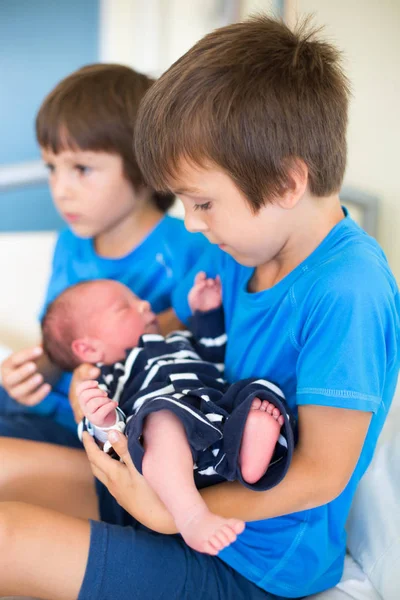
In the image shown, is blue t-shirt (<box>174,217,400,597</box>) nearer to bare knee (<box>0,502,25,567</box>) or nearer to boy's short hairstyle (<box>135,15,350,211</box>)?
boy's short hairstyle (<box>135,15,350,211</box>)

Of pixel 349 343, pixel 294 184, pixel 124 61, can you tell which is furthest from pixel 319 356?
pixel 124 61

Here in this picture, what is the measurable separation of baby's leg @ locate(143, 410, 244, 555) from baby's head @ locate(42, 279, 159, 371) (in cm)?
41

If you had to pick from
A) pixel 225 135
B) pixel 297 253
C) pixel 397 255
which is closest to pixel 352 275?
pixel 297 253

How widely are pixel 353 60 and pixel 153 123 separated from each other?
41.3 inches

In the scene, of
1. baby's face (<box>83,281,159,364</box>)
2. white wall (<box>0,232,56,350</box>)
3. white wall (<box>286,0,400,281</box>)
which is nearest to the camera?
baby's face (<box>83,281,159,364</box>)

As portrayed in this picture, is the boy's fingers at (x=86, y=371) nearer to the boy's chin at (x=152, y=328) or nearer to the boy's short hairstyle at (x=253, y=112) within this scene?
the boy's chin at (x=152, y=328)

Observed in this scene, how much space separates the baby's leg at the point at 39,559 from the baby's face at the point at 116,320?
1.48ft

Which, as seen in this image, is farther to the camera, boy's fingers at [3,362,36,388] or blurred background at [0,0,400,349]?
blurred background at [0,0,400,349]

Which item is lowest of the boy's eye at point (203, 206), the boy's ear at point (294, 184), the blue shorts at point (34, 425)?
the blue shorts at point (34, 425)

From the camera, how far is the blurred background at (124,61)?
5.87ft

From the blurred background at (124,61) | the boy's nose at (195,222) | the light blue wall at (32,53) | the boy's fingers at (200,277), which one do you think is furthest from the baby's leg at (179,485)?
the light blue wall at (32,53)

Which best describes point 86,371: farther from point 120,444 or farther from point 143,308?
point 120,444

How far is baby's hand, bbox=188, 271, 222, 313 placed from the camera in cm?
125

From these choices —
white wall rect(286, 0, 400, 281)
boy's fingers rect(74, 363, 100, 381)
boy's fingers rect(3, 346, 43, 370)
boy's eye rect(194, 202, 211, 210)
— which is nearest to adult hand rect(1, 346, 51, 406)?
boy's fingers rect(3, 346, 43, 370)
